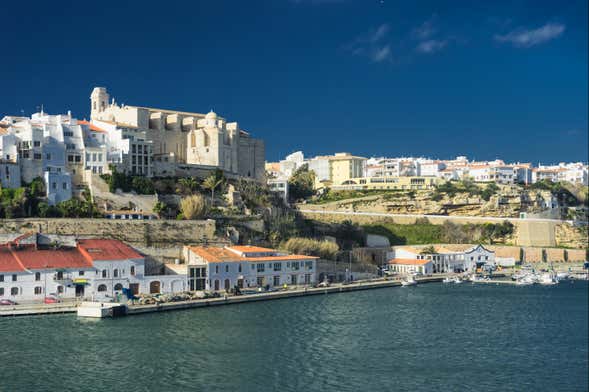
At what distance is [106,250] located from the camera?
102 feet

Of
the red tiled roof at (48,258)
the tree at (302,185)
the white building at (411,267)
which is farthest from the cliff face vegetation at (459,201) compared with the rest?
the red tiled roof at (48,258)

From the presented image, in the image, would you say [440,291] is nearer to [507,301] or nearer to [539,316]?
[507,301]

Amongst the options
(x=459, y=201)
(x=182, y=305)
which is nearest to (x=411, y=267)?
(x=459, y=201)

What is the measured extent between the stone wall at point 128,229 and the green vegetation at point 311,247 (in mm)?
4690

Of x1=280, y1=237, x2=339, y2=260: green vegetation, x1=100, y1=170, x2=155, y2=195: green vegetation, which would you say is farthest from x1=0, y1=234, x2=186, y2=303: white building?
x1=280, y1=237, x2=339, y2=260: green vegetation

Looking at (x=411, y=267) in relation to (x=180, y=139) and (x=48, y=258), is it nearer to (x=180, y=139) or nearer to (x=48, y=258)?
(x=180, y=139)

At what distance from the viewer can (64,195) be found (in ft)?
117

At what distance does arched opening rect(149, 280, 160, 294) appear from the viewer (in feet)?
102

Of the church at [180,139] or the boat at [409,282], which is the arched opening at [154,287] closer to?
the church at [180,139]

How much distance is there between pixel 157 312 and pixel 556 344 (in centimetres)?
1528

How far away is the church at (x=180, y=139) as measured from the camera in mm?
42406

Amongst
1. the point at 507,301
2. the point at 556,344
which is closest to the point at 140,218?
the point at 507,301

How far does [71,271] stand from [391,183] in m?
40.7

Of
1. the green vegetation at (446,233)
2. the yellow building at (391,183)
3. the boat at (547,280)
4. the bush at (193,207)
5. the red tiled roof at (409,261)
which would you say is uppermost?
the yellow building at (391,183)
